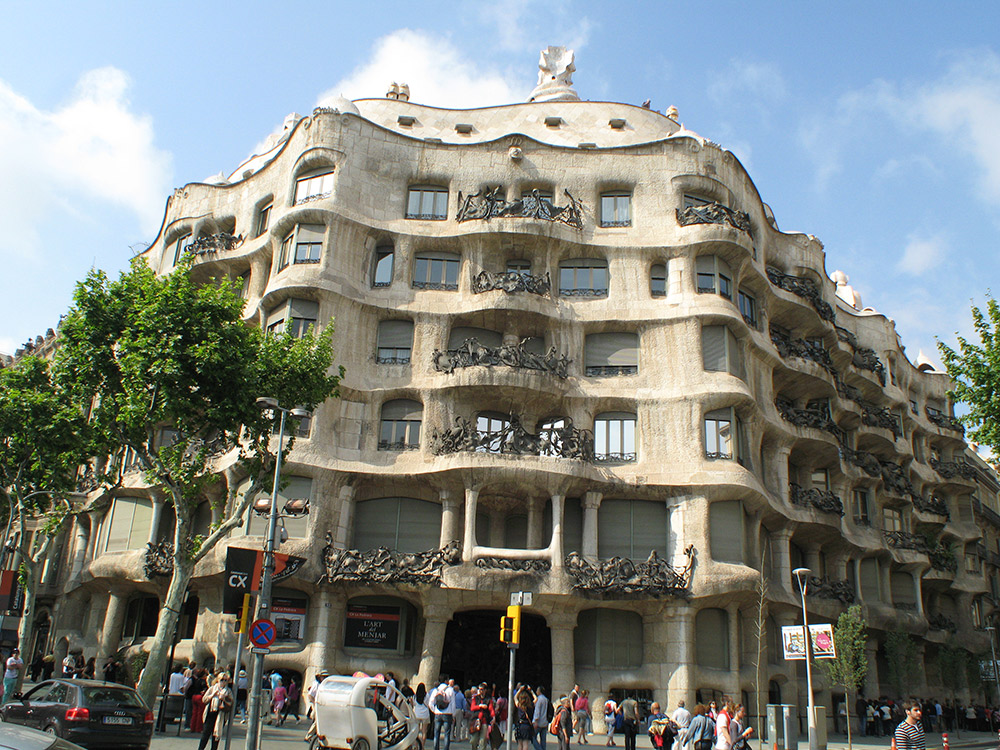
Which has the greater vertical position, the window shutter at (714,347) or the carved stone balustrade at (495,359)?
the window shutter at (714,347)

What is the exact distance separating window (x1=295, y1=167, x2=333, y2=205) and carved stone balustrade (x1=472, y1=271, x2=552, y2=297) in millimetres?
7268

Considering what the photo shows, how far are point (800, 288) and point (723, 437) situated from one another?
11916 millimetres

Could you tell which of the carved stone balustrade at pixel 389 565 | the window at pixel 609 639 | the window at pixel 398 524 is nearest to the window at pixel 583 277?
the window at pixel 398 524

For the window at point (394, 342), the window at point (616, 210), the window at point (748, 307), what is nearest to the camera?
the window at point (394, 342)

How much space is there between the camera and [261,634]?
17922 mm

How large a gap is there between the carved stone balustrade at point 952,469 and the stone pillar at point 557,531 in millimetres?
34939

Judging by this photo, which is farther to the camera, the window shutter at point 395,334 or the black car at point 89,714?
the window shutter at point 395,334

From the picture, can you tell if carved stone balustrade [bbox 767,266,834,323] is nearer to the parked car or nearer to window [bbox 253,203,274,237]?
window [bbox 253,203,274,237]

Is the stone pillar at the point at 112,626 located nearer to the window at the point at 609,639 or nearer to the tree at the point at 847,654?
the window at the point at 609,639

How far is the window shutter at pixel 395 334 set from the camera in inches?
1387

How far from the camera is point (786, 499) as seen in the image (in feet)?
120

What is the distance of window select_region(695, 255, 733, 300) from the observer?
119 ft

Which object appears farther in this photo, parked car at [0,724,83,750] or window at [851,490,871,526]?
window at [851,490,871,526]

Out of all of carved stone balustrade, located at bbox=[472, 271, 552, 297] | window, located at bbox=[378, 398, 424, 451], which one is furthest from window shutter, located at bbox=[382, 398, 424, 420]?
carved stone balustrade, located at bbox=[472, 271, 552, 297]
